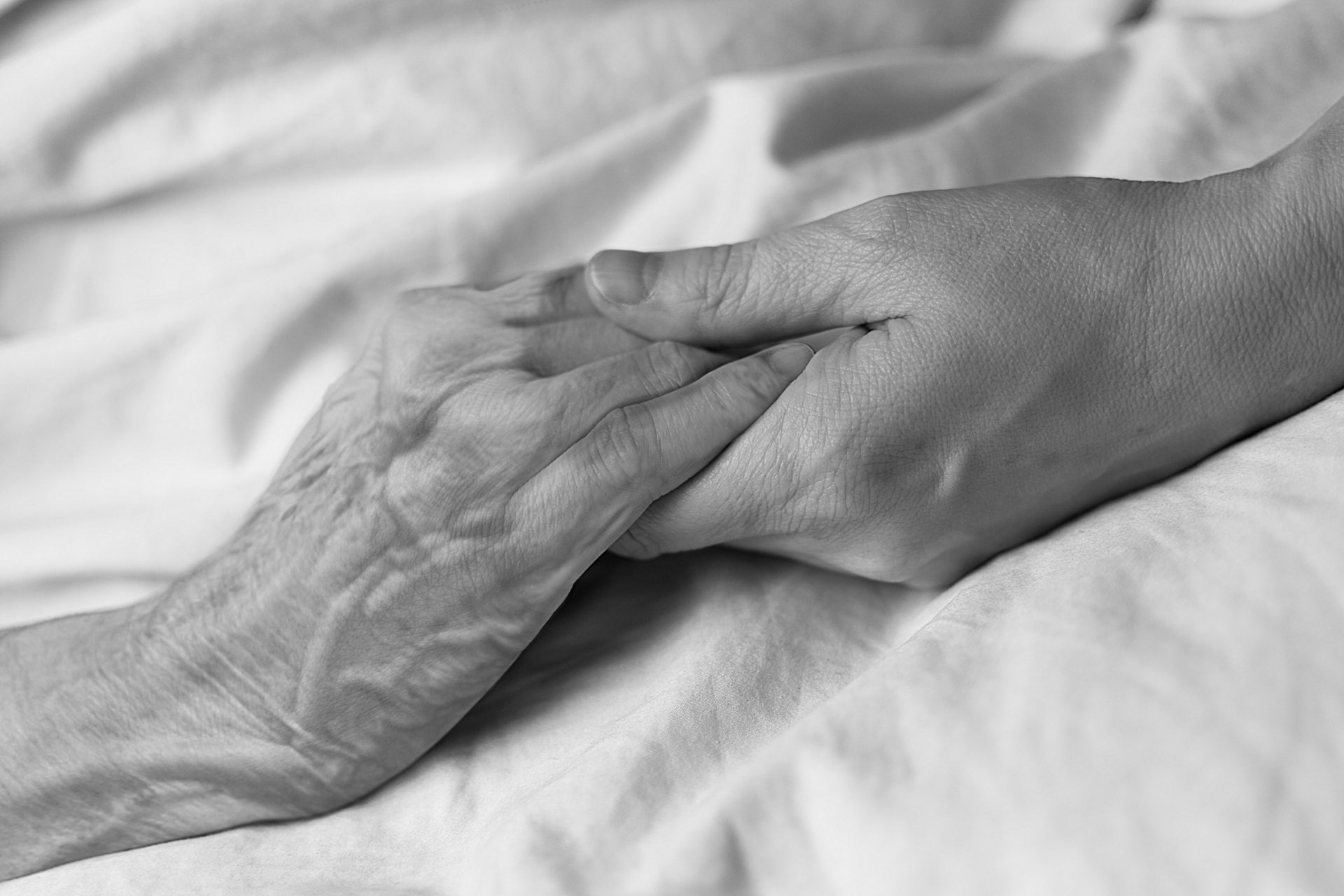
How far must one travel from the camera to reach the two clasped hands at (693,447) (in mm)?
737

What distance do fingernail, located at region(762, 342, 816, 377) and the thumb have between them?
15 mm

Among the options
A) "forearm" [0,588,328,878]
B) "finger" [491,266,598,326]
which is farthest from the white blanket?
"finger" [491,266,598,326]

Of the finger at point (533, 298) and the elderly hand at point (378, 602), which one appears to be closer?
the elderly hand at point (378, 602)

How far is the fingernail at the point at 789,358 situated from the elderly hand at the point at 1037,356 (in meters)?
0.02

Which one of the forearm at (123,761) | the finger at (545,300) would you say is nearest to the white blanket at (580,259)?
the forearm at (123,761)

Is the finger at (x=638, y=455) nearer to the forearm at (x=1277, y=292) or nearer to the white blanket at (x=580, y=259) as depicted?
the white blanket at (x=580, y=259)

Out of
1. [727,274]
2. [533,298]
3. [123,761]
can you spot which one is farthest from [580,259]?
[123,761]

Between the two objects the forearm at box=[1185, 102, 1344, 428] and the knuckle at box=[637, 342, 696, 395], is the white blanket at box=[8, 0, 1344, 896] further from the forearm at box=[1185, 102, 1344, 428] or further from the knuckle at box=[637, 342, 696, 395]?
the knuckle at box=[637, 342, 696, 395]

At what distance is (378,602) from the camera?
2.59 ft

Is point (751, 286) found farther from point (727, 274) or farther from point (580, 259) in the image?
point (580, 259)

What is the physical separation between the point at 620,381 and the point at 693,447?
80 mm

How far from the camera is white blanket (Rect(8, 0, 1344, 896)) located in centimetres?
61

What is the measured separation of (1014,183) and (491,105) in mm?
484

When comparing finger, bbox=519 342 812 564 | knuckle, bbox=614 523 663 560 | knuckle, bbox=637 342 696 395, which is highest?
knuckle, bbox=637 342 696 395
